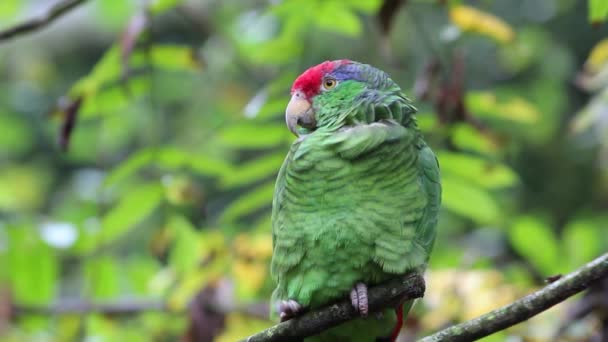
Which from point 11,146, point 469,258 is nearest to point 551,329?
point 469,258

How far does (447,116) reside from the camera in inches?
103

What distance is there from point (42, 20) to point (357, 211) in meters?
1.17

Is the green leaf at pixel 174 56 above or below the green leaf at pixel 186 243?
above

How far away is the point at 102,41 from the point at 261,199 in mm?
5100

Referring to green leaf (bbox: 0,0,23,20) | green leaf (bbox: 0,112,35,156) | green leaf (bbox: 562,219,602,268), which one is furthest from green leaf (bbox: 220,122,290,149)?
green leaf (bbox: 0,112,35,156)

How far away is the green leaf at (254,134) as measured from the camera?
2.80 m

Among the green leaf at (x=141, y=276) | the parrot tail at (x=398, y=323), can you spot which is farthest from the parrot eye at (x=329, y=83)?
the green leaf at (x=141, y=276)

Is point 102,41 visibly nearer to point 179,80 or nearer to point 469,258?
point 179,80

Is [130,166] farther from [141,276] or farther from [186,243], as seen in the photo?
[141,276]

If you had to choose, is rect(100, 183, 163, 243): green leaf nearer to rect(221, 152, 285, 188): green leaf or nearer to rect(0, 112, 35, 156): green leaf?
rect(221, 152, 285, 188): green leaf

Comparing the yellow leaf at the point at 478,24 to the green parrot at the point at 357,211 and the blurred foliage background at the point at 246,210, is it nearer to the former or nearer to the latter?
the blurred foliage background at the point at 246,210

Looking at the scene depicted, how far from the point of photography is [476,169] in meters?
2.72

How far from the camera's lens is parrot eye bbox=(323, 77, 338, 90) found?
2.36m

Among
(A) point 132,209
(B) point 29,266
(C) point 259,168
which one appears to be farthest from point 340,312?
(B) point 29,266
